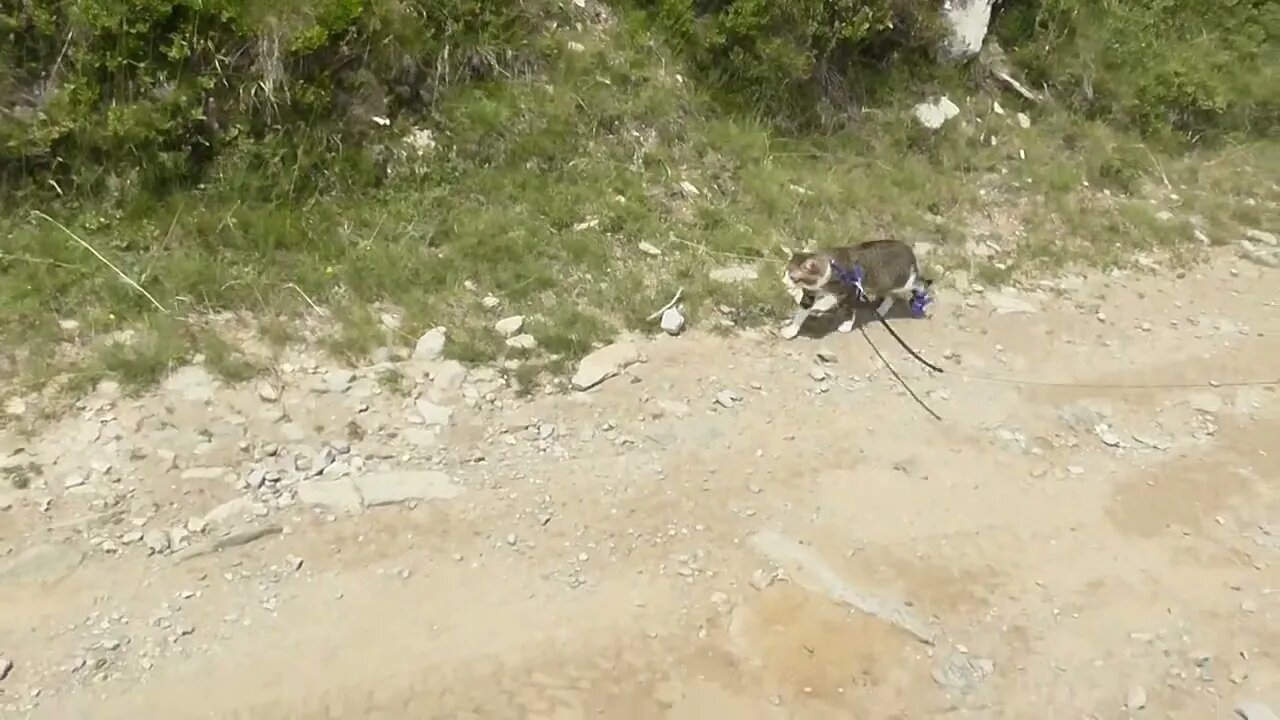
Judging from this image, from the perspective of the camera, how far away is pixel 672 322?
5.84 metres

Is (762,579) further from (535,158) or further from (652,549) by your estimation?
(535,158)

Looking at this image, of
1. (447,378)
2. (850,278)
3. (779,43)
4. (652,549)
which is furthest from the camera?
(779,43)

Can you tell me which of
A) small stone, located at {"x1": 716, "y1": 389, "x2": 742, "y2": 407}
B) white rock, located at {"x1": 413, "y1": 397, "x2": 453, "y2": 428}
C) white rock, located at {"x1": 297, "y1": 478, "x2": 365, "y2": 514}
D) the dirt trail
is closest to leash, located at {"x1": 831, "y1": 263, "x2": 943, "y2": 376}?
the dirt trail

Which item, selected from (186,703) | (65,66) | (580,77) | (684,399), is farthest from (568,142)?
(186,703)

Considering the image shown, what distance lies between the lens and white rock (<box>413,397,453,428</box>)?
195 inches

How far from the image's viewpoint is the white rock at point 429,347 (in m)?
5.35

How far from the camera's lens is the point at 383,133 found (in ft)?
21.4

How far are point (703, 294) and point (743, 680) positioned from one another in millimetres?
2786

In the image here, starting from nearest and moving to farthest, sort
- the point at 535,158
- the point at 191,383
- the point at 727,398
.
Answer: the point at 191,383
the point at 727,398
the point at 535,158

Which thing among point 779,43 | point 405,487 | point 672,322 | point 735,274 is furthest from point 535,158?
point 405,487

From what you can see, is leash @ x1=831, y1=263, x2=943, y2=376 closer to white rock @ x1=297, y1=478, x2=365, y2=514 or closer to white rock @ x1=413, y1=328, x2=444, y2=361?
white rock @ x1=413, y1=328, x2=444, y2=361

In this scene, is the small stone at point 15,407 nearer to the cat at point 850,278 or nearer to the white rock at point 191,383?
the white rock at point 191,383

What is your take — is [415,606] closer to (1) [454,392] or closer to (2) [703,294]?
(1) [454,392]

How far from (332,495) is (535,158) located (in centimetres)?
315
